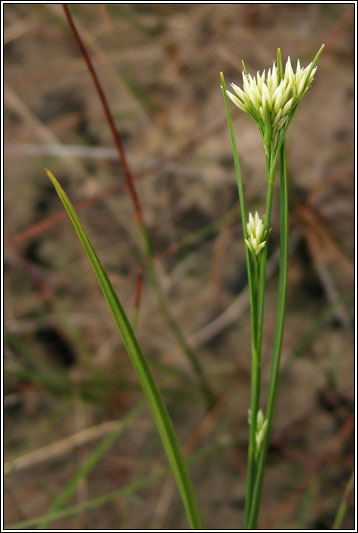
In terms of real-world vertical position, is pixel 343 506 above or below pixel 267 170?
below

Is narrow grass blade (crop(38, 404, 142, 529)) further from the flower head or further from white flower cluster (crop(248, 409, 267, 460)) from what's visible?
the flower head

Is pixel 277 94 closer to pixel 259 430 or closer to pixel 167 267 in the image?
pixel 259 430

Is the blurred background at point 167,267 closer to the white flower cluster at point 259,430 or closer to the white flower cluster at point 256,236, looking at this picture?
the white flower cluster at point 259,430

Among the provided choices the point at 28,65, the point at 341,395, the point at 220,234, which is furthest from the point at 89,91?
the point at 341,395

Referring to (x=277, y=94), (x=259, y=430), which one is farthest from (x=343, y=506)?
(x=277, y=94)

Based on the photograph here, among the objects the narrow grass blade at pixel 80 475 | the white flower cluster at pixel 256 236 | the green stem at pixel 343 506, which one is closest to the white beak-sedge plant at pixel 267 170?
the white flower cluster at pixel 256 236

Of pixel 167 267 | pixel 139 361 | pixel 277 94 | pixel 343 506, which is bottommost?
pixel 343 506
